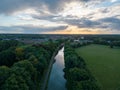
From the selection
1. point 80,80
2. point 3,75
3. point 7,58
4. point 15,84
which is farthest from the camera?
point 7,58

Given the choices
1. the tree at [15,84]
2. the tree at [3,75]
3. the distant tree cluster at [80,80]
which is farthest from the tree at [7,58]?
the tree at [15,84]

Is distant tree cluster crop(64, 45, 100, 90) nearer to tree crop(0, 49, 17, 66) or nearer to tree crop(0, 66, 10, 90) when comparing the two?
tree crop(0, 66, 10, 90)

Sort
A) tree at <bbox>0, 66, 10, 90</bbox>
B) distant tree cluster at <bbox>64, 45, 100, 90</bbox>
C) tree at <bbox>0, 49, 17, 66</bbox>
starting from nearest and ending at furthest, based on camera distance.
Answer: distant tree cluster at <bbox>64, 45, 100, 90</bbox>, tree at <bbox>0, 66, 10, 90</bbox>, tree at <bbox>0, 49, 17, 66</bbox>

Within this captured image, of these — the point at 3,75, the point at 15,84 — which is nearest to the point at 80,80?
the point at 15,84

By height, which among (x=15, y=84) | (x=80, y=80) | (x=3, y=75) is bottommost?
(x=80, y=80)

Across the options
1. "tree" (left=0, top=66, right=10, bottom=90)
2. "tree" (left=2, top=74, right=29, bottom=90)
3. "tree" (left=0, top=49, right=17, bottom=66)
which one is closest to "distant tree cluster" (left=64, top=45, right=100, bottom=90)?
"tree" (left=2, top=74, right=29, bottom=90)

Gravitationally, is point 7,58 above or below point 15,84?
below

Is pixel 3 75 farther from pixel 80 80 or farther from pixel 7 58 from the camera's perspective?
pixel 7 58

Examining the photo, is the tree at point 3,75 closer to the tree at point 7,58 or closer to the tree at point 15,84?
the tree at point 15,84

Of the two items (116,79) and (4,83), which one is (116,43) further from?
(4,83)

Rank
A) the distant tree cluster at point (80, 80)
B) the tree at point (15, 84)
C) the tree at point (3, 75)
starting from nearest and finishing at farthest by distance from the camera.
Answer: the tree at point (15, 84)
the distant tree cluster at point (80, 80)
the tree at point (3, 75)

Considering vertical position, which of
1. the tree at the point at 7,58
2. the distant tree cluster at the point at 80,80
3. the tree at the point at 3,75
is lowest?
the tree at the point at 7,58
